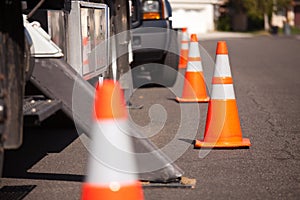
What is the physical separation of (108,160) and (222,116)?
10.3 feet

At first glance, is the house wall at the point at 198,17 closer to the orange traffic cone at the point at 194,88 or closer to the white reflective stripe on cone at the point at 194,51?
the white reflective stripe on cone at the point at 194,51

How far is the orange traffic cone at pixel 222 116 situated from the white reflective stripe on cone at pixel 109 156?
2.98 m

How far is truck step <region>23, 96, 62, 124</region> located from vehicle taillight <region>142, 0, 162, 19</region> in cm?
632

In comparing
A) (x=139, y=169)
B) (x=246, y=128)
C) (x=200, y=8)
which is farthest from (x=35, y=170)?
(x=200, y=8)

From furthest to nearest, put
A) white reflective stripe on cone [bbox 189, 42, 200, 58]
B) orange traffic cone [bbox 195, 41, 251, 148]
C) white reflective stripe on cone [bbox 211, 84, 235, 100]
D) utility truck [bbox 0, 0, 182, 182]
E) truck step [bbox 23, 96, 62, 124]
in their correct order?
white reflective stripe on cone [bbox 189, 42, 200, 58], white reflective stripe on cone [bbox 211, 84, 235, 100], orange traffic cone [bbox 195, 41, 251, 148], truck step [bbox 23, 96, 62, 124], utility truck [bbox 0, 0, 182, 182]

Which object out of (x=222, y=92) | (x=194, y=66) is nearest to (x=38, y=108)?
(x=222, y=92)

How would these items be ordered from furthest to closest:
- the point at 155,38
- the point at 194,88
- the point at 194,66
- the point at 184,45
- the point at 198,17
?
1. the point at 198,17
2. the point at 184,45
3. the point at 155,38
4. the point at 194,66
5. the point at 194,88

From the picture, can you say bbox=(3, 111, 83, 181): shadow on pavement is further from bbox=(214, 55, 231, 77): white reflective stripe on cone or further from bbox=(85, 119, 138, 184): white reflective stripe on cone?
bbox=(85, 119, 138, 184): white reflective stripe on cone

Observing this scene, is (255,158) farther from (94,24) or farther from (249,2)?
(249,2)

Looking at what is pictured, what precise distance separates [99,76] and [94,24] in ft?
2.07

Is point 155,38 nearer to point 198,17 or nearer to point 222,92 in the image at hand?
point 222,92

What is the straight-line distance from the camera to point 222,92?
6.93m

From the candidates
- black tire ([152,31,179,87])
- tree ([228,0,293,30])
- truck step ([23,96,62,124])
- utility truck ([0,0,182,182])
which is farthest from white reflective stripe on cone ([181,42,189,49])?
tree ([228,0,293,30])

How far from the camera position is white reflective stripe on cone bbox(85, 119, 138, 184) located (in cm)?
378
